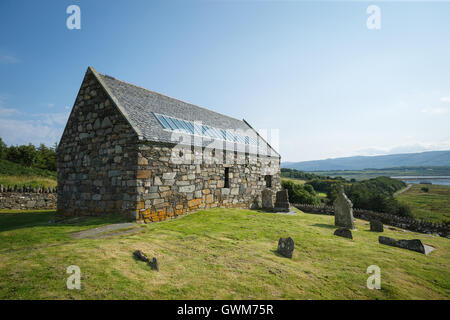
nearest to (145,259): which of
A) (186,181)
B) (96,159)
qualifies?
(186,181)

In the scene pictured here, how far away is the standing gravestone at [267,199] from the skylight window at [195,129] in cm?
451

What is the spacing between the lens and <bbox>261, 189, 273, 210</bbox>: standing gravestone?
16.6 meters

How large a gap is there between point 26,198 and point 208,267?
1880cm

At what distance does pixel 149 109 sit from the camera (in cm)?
1232

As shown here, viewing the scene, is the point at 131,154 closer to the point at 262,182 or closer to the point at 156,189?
the point at 156,189

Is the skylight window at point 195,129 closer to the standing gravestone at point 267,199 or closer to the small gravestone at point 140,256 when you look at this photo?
the standing gravestone at point 267,199

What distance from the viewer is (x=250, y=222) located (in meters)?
10.2

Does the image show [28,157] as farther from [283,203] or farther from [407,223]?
[407,223]

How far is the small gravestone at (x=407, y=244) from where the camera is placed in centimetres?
779

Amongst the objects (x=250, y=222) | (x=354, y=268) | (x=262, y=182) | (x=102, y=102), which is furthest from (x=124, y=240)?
(x=262, y=182)

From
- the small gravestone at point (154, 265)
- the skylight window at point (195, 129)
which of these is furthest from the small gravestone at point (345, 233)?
the skylight window at point (195, 129)

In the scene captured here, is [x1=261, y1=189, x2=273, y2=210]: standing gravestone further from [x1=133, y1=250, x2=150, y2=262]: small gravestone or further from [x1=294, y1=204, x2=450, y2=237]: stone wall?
[x1=133, y1=250, x2=150, y2=262]: small gravestone
